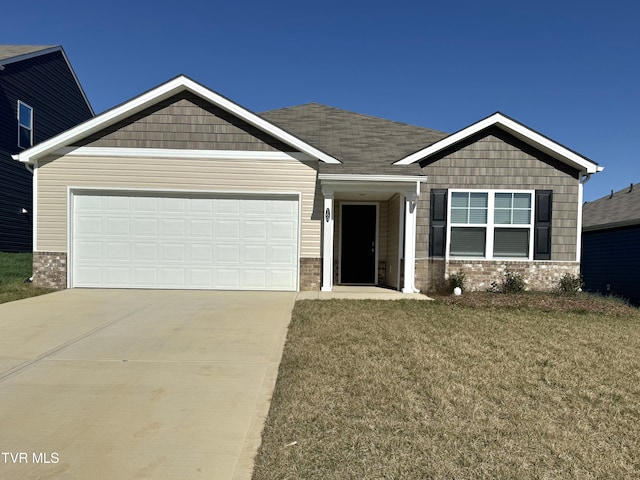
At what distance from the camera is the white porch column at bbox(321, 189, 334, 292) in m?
10.2

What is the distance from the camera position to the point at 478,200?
1102cm

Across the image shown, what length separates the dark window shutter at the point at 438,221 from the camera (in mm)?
10953

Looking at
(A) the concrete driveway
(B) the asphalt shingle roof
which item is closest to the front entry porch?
(A) the concrete driveway

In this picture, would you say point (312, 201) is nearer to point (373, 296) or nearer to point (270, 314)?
point (373, 296)

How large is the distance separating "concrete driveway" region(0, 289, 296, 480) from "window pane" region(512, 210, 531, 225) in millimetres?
6780

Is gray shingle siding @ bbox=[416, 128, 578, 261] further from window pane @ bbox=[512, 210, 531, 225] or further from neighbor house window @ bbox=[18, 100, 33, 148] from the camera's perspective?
neighbor house window @ bbox=[18, 100, 33, 148]

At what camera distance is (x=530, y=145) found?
10984 millimetres

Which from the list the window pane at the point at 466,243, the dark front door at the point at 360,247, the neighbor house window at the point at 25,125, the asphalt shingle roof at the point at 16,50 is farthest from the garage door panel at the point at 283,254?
the asphalt shingle roof at the point at 16,50

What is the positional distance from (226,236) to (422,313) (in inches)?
205

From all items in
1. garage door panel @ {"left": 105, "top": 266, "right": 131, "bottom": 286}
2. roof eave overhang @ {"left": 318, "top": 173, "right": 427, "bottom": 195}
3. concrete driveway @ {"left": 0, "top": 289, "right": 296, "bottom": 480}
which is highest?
roof eave overhang @ {"left": 318, "top": 173, "right": 427, "bottom": 195}

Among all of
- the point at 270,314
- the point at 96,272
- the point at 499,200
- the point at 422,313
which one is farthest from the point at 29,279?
the point at 499,200

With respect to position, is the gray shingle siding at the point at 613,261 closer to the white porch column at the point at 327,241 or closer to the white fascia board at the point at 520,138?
the white fascia board at the point at 520,138

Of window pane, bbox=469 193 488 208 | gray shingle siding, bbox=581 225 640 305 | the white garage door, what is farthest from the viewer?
gray shingle siding, bbox=581 225 640 305

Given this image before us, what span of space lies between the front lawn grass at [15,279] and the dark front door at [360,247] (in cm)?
756
